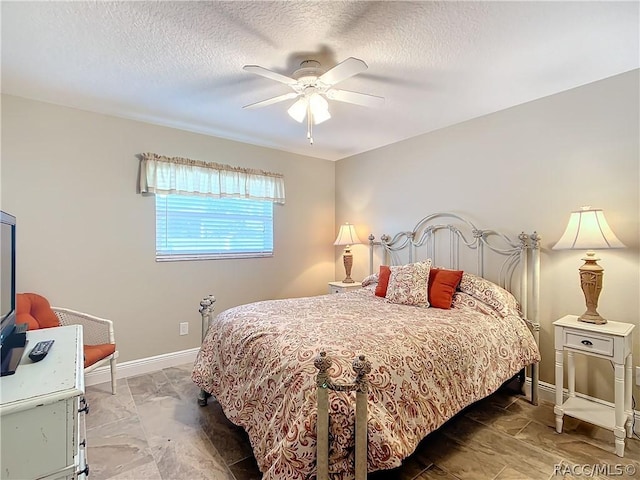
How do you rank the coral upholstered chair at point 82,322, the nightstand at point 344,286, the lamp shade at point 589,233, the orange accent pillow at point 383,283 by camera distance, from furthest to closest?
1. the nightstand at point 344,286
2. the orange accent pillow at point 383,283
3. the coral upholstered chair at point 82,322
4. the lamp shade at point 589,233

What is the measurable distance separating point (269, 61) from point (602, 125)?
8.04 ft

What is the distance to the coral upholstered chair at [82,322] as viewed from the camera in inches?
93.7

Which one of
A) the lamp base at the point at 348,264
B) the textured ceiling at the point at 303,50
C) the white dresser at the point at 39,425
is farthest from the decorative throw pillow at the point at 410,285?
the white dresser at the point at 39,425

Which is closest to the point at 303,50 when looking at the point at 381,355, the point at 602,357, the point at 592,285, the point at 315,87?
the point at 315,87

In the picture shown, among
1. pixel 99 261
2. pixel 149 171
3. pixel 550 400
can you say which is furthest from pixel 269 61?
pixel 550 400

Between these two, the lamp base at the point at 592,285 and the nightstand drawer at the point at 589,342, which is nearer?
the nightstand drawer at the point at 589,342

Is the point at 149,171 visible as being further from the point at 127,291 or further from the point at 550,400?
the point at 550,400

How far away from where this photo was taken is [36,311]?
2.45m

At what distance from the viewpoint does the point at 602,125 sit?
235 centimetres

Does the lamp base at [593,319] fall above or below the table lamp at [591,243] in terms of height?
below

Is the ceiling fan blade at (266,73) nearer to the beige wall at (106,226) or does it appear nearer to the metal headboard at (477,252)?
the beige wall at (106,226)

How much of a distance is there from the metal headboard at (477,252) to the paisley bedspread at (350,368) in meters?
0.27

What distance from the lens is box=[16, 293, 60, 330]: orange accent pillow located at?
2.34 meters

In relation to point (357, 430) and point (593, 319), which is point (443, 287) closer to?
point (593, 319)
